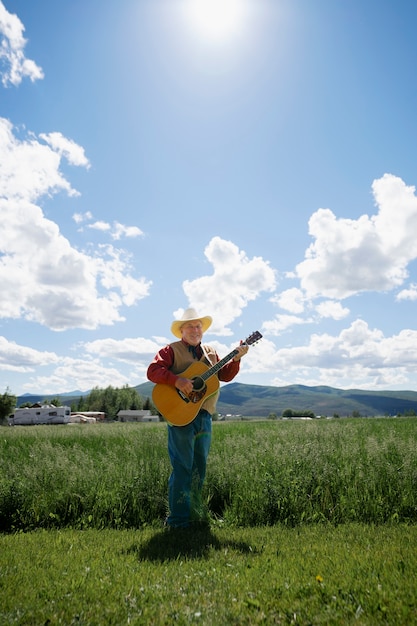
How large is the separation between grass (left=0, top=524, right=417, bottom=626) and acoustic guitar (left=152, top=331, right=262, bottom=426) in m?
1.41

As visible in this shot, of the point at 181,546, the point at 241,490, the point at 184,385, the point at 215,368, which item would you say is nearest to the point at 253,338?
the point at 215,368

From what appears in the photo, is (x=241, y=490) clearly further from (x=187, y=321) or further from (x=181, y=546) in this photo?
(x=187, y=321)

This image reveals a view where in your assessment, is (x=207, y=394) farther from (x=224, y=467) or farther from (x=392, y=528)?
(x=392, y=528)

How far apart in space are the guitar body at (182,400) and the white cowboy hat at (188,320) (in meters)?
0.82

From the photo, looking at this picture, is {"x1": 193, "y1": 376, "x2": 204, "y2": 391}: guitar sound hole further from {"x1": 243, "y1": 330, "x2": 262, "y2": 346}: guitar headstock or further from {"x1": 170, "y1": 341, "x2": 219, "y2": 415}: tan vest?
{"x1": 243, "y1": 330, "x2": 262, "y2": 346}: guitar headstock

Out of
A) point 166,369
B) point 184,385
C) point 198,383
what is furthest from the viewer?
point 166,369

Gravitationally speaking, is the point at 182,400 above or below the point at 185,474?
above

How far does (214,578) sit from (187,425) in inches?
84.6

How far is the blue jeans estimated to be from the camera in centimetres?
558

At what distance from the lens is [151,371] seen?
18.9 feet

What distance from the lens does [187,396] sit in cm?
561

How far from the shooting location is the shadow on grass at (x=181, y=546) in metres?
4.41

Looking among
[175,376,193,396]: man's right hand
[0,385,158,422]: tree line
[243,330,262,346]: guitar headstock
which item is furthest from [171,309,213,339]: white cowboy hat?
[0,385,158,422]: tree line

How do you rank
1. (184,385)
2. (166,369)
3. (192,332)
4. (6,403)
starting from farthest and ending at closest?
(6,403)
(192,332)
(166,369)
(184,385)
